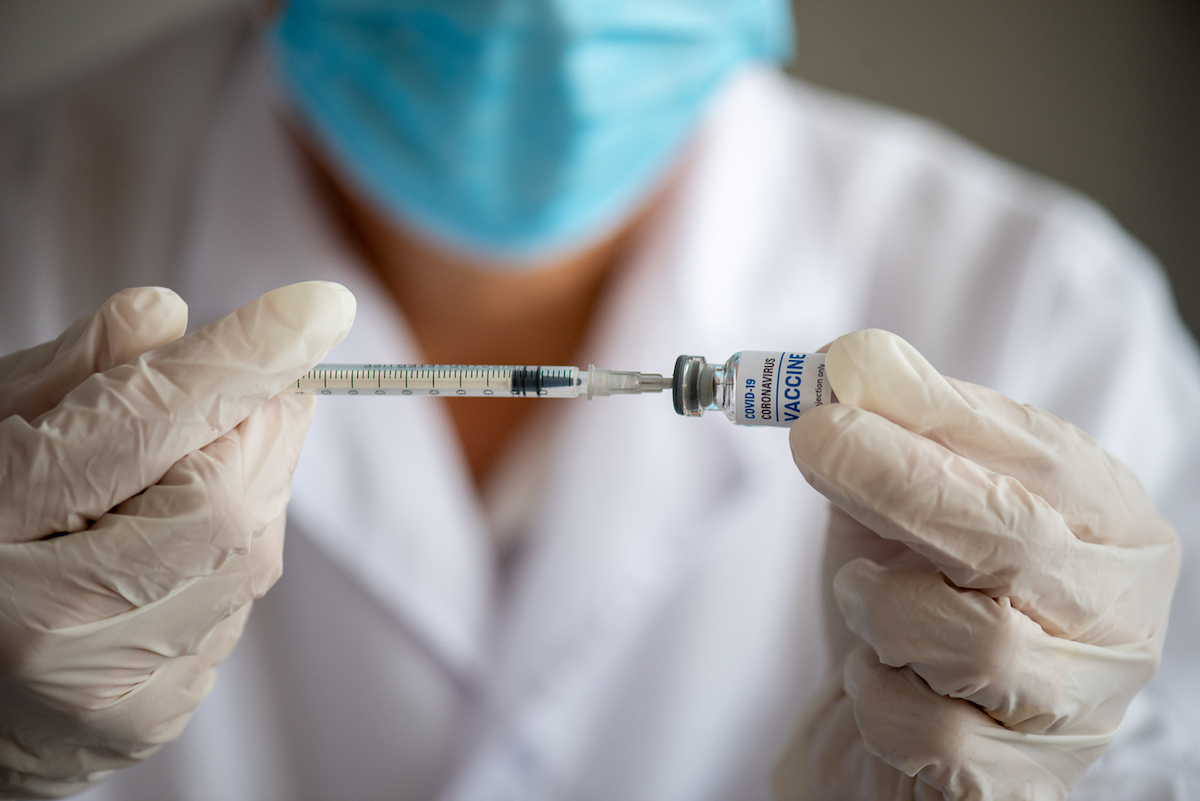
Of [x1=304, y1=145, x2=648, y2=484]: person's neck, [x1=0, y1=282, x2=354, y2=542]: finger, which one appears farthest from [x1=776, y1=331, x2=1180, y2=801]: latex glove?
[x1=304, y1=145, x2=648, y2=484]: person's neck

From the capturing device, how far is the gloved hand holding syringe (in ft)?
2.67

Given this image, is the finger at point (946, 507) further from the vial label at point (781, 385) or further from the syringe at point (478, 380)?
the syringe at point (478, 380)

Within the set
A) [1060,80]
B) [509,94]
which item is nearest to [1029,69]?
[1060,80]

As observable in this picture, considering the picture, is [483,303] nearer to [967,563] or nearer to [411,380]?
[411,380]

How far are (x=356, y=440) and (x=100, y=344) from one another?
53 cm

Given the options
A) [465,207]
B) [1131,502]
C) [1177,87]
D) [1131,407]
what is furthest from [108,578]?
[1177,87]

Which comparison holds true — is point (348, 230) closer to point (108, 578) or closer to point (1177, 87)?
point (108, 578)

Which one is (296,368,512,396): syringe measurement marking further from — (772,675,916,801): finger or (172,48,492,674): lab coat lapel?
(772,675,916,801): finger

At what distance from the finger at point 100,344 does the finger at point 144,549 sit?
14 cm

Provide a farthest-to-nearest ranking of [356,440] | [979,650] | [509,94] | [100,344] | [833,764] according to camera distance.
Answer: [356,440] → [509,94] → [833,764] → [100,344] → [979,650]

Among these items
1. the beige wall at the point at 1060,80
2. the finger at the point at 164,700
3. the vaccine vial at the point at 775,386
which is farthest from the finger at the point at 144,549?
the beige wall at the point at 1060,80

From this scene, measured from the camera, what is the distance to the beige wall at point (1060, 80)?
1.94 metres

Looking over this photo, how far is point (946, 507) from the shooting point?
0.72 m

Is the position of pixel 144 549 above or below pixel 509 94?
below
